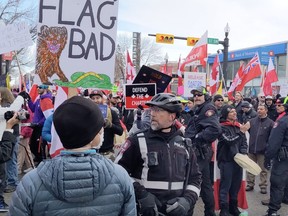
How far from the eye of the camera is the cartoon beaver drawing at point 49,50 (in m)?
3.82

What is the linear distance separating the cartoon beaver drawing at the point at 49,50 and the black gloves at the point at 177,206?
5.80ft

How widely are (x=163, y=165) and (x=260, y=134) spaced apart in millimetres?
5459

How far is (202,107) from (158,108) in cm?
278

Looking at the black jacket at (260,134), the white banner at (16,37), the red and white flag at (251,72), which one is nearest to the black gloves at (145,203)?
the white banner at (16,37)

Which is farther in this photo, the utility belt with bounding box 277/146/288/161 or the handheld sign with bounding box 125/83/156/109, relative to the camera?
the utility belt with bounding box 277/146/288/161

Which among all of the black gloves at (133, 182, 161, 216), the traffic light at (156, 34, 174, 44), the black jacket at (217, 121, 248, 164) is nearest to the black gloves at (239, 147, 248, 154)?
the black jacket at (217, 121, 248, 164)

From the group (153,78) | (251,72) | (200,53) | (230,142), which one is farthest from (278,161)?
(251,72)

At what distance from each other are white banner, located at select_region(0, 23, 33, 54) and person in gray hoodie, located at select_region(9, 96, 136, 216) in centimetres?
314

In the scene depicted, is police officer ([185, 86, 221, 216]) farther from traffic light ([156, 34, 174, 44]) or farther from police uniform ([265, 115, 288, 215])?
traffic light ([156, 34, 174, 44])

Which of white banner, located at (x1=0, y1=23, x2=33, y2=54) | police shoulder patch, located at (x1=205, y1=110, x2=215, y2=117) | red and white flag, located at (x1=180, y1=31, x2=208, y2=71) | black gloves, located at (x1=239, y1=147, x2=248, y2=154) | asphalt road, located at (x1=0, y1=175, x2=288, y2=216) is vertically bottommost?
asphalt road, located at (x1=0, y1=175, x2=288, y2=216)

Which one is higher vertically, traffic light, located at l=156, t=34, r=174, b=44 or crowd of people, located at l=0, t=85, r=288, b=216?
traffic light, located at l=156, t=34, r=174, b=44

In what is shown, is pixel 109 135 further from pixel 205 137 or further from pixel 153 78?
pixel 205 137

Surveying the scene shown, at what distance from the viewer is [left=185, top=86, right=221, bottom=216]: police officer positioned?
557 centimetres

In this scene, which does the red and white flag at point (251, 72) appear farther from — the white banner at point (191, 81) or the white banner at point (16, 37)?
the white banner at point (16, 37)
